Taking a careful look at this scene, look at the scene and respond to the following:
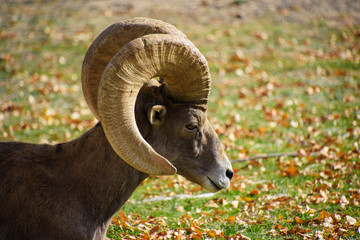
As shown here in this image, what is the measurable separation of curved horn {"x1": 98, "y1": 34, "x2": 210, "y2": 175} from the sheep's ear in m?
0.34

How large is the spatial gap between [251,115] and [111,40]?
7114 millimetres

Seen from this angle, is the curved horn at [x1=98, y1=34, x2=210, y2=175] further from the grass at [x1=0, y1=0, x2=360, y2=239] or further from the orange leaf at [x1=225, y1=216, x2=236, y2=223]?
the orange leaf at [x1=225, y1=216, x2=236, y2=223]

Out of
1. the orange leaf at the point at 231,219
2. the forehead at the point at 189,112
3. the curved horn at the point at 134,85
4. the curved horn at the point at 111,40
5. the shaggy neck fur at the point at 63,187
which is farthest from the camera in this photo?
the orange leaf at the point at 231,219

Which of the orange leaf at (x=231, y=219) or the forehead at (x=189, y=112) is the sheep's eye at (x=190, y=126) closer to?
the forehead at (x=189, y=112)

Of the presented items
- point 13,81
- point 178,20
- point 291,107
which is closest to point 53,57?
point 13,81

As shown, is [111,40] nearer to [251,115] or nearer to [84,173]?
[84,173]

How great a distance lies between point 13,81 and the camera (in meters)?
13.2

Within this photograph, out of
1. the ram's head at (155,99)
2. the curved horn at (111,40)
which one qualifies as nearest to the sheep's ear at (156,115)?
the ram's head at (155,99)

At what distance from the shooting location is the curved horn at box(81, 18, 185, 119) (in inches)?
160

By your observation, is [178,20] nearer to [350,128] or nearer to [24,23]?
[24,23]

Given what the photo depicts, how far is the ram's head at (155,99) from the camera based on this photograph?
3.63 meters

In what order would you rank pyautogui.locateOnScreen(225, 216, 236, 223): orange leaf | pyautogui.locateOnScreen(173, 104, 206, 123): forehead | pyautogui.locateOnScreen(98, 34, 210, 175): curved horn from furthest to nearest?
pyautogui.locateOnScreen(225, 216, 236, 223): orange leaf → pyautogui.locateOnScreen(173, 104, 206, 123): forehead → pyautogui.locateOnScreen(98, 34, 210, 175): curved horn

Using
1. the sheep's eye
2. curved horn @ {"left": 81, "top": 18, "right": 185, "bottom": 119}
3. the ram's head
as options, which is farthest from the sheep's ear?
curved horn @ {"left": 81, "top": 18, "right": 185, "bottom": 119}

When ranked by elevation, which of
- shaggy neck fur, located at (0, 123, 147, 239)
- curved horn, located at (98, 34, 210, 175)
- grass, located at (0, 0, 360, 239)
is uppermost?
curved horn, located at (98, 34, 210, 175)
